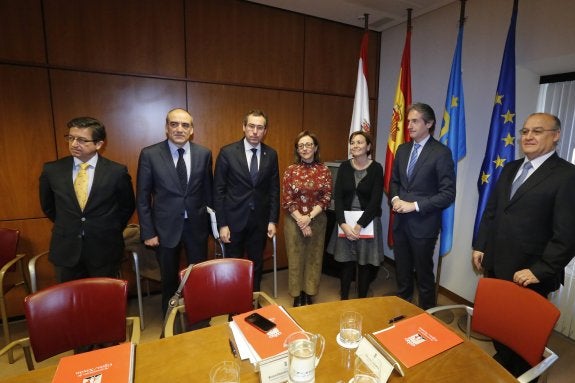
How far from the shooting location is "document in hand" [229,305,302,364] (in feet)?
3.84

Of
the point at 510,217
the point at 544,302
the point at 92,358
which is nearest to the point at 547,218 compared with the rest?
the point at 510,217

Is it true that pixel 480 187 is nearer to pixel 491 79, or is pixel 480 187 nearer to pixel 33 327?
pixel 491 79

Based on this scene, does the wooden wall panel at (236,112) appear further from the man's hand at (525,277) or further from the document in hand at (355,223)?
the man's hand at (525,277)

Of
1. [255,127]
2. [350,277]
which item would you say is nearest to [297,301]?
[350,277]

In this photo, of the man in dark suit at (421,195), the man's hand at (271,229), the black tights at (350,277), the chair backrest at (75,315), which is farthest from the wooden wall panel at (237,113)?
the chair backrest at (75,315)

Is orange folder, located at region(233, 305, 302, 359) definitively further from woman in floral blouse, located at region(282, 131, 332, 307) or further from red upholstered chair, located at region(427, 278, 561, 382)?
woman in floral blouse, located at region(282, 131, 332, 307)

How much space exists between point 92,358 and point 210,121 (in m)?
2.66

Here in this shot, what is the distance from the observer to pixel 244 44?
347 cm

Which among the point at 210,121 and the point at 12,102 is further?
the point at 210,121

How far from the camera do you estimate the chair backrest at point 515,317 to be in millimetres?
1392

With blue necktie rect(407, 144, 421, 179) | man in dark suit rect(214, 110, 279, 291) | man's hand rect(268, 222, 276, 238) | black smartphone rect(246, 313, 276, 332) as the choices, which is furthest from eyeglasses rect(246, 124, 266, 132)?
black smartphone rect(246, 313, 276, 332)

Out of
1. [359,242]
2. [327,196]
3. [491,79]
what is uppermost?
[491,79]

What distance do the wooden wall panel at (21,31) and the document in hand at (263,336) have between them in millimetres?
2901

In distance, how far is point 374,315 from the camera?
58.7 inches
